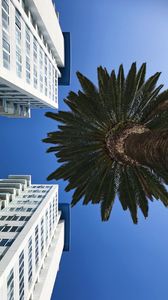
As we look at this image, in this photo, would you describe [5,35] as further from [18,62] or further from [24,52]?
[24,52]

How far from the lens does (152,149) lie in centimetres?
1000

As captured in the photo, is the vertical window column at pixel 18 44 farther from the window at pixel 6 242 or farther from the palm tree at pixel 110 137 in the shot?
the palm tree at pixel 110 137

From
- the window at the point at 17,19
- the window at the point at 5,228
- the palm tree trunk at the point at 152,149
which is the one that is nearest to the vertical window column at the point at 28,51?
the window at the point at 17,19

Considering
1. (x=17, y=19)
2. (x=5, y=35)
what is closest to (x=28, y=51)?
(x=17, y=19)

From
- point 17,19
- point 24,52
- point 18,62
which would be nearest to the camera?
point 18,62

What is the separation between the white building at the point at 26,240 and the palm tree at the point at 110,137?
17.5 meters

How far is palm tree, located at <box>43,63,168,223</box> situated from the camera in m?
14.2

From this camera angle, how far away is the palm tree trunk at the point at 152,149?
930cm

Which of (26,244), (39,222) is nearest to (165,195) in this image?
(26,244)

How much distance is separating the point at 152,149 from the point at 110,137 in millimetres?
4888

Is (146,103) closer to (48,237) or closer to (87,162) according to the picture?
(87,162)

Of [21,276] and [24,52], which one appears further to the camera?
[24,52]

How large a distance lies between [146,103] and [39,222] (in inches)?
1500

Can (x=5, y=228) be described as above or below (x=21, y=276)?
above
